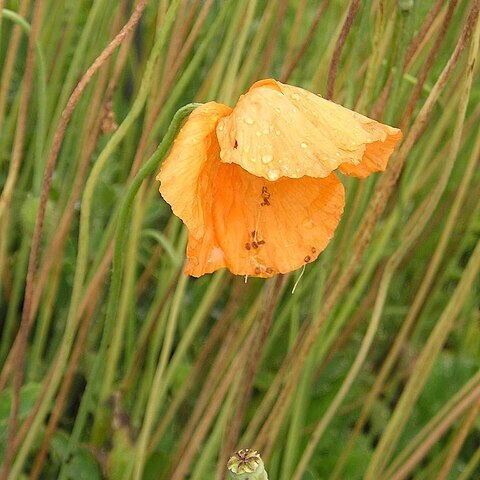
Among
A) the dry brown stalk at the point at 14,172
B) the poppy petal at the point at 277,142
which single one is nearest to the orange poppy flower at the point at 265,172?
the poppy petal at the point at 277,142

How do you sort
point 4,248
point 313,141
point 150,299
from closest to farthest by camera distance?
point 313,141 < point 4,248 < point 150,299

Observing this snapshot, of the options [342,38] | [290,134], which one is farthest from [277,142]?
[342,38]

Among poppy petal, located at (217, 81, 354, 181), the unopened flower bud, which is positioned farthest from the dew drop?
the unopened flower bud

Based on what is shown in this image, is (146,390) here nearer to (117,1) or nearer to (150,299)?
(150,299)

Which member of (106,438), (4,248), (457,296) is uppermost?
(457,296)

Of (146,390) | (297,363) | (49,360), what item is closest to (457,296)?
(297,363)

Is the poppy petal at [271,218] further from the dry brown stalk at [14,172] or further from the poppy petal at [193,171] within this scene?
the dry brown stalk at [14,172]

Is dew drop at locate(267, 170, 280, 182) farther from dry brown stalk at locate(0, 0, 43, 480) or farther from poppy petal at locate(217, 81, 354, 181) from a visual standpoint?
dry brown stalk at locate(0, 0, 43, 480)
